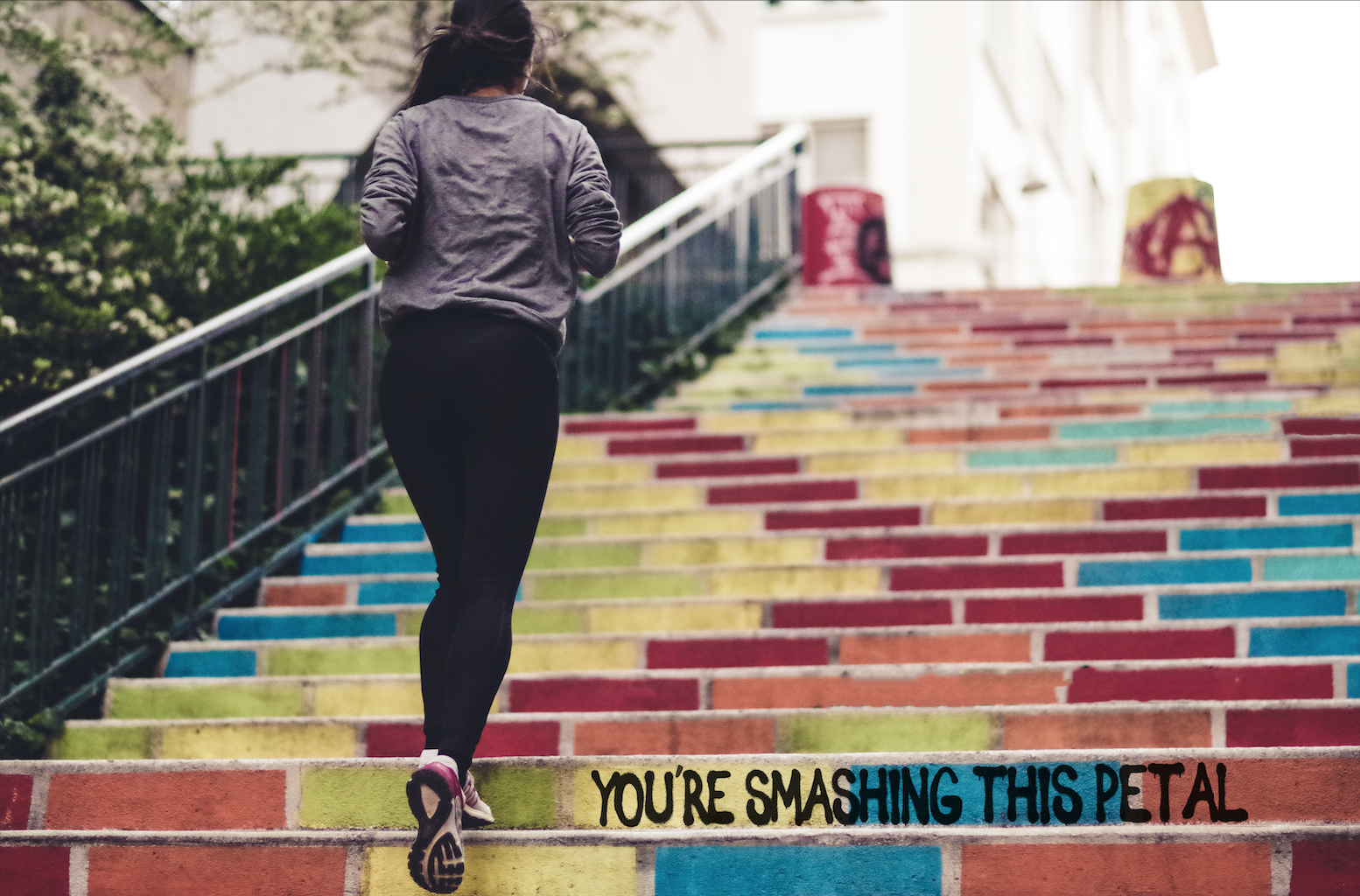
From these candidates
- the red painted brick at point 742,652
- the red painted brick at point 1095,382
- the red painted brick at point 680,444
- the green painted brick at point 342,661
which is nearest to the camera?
the red painted brick at point 742,652

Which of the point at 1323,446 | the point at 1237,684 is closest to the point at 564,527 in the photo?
the point at 1237,684

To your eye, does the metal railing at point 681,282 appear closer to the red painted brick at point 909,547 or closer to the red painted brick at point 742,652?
the red painted brick at point 909,547

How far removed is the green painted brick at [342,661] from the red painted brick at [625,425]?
2.11 meters

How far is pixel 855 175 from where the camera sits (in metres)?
14.5

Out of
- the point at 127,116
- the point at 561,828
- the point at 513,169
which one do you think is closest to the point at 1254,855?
the point at 561,828

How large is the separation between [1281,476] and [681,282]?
149 inches

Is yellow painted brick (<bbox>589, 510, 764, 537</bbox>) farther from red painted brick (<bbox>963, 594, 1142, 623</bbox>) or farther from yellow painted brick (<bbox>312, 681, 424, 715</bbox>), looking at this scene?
yellow painted brick (<bbox>312, 681, 424, 715</bbox>)

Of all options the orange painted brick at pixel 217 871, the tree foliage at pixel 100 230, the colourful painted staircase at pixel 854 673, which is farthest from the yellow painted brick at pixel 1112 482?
the tree foliage at pixel 100 230

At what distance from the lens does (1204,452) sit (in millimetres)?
4918

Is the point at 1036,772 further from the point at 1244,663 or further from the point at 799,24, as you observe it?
the point at 799,24

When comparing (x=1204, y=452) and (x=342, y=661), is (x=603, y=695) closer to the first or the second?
(x=342, y=661)

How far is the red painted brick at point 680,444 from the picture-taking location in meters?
5.68

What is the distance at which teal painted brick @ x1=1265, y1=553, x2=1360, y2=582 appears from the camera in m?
3.80

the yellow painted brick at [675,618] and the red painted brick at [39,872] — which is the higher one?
the yellow painted brick at [675,618]
